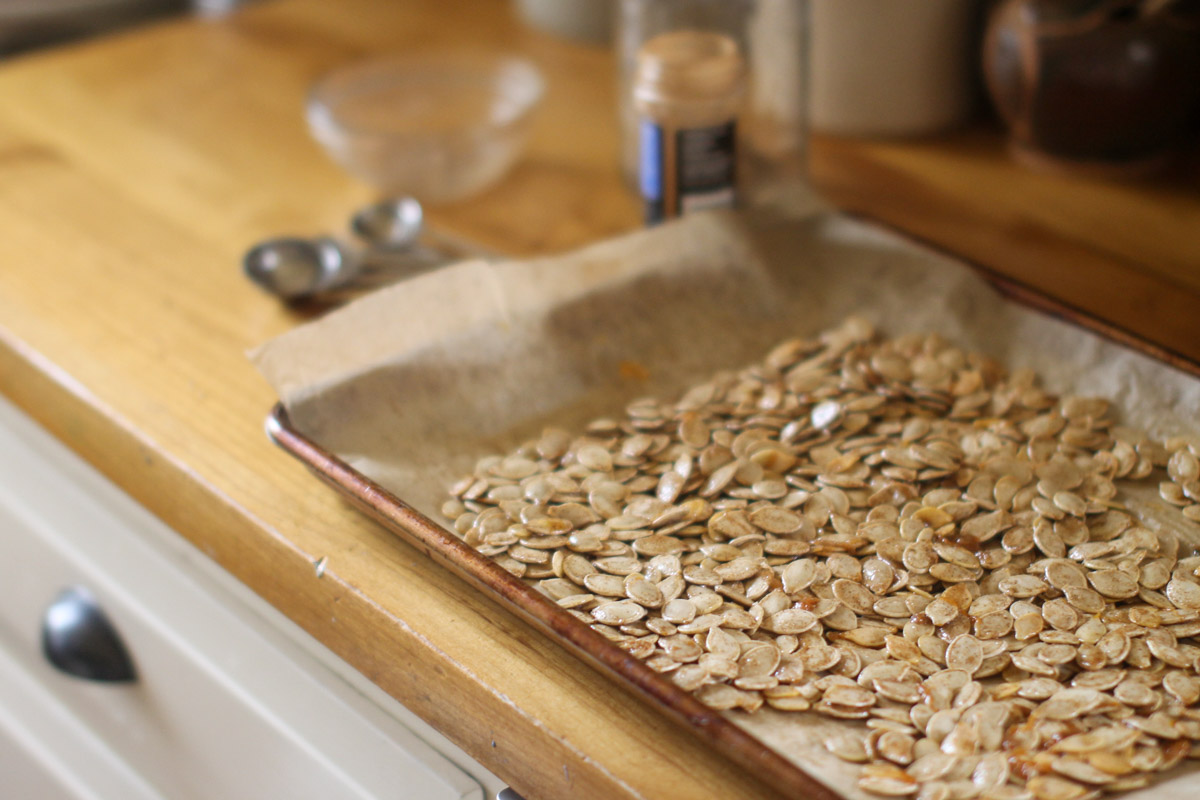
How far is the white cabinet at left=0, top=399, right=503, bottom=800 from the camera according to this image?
1.89 ft

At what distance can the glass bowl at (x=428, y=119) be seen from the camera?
36.1 inches

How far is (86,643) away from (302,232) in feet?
1.23

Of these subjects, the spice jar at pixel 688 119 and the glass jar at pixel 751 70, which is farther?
the glass jar at pixel 751 70

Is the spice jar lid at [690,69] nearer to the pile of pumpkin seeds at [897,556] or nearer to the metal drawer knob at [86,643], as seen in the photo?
the pile of pumpkin seeds at [897,556]

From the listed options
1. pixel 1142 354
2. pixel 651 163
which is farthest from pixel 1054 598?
pixel 651 163

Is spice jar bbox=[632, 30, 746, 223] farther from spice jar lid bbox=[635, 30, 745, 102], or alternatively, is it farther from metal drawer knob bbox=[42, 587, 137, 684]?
metal drawer knob bbox=[42, 587, 137, 684]

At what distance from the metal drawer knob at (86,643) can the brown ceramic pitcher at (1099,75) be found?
2.62ft

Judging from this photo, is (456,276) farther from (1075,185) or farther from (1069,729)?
(1075,185)

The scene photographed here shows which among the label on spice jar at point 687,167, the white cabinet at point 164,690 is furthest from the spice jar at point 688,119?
the white cabinet at point 164,690

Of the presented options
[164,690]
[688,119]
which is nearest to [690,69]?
[688,119]

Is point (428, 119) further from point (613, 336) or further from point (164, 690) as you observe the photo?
point (164, 690)

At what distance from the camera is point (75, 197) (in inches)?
38.3

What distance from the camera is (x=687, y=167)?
82 centimetres

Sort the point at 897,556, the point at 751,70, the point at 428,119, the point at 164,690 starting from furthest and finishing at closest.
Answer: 1. the point at 428,119
2. the point at 751,70
3. the point at 164,690
4. the point at 897,556
